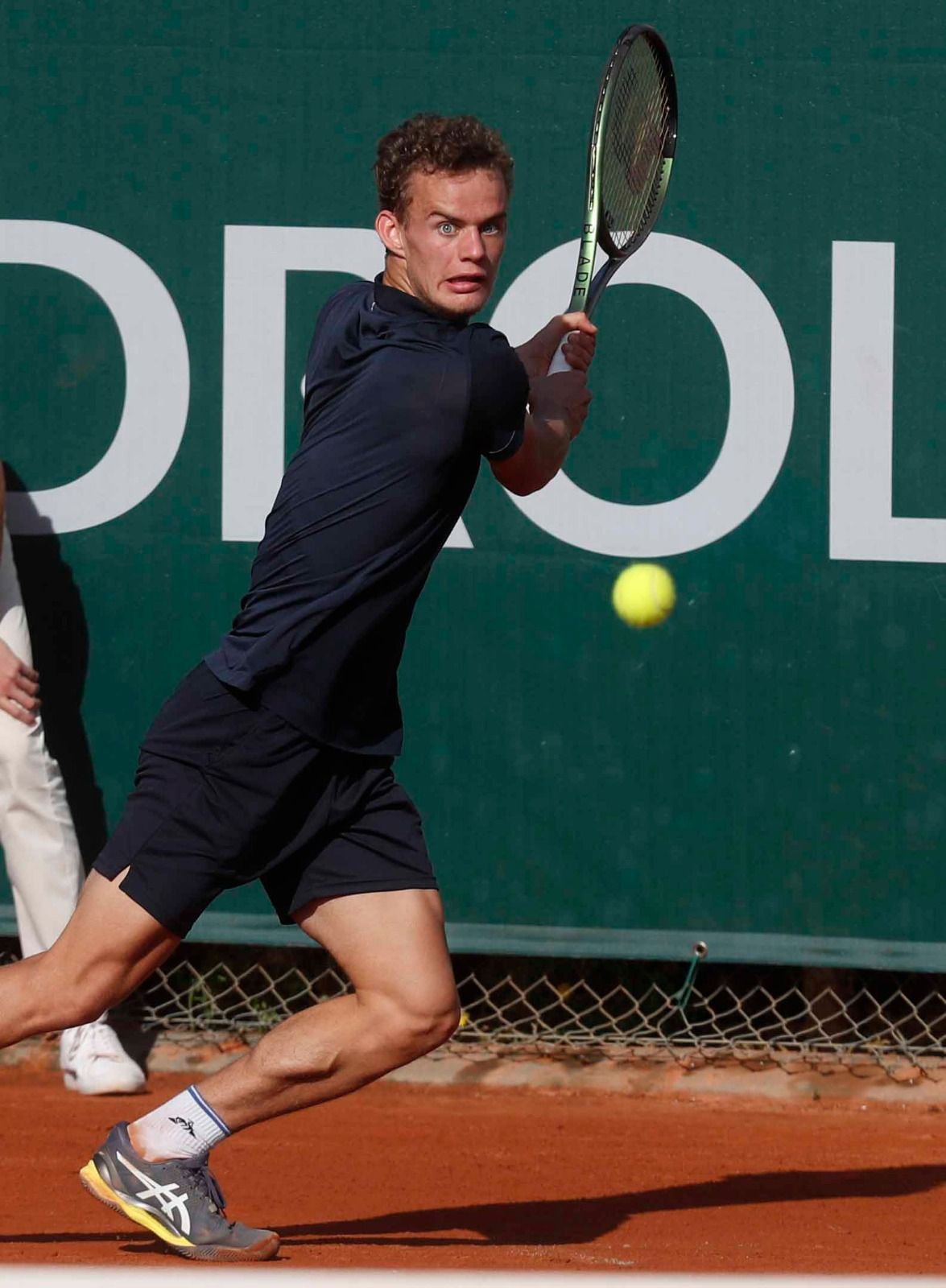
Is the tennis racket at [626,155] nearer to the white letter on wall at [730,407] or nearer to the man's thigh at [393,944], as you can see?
the white letter on wall at [730,407]

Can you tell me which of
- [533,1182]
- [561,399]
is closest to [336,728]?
[561,399]

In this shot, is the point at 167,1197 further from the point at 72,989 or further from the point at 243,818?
the point at 243,818

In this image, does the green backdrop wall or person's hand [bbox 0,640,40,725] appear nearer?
person's hand [bbox 0,640,40,725]

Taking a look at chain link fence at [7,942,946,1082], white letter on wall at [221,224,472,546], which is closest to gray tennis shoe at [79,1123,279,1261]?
chain link fence at [7,942,946,1082]

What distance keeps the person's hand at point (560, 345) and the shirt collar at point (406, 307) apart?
16cm

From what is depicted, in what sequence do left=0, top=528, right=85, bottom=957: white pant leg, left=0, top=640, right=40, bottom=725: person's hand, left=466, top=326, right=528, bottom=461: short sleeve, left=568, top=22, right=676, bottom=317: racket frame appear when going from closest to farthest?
1. left=466, top=326, right=528, bottom=461: short sleeve
2. left=568, top=22, right=676, bottom=317: racket frame
3. left=0, top=640, right=40, bottom=725: person's hand
4. left=0, top=528, right=85, bottom=957: white pant leg

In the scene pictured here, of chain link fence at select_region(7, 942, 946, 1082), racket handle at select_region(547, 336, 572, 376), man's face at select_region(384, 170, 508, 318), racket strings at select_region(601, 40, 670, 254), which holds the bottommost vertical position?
chain link fence at select_region(7, 942, 946, 1082)

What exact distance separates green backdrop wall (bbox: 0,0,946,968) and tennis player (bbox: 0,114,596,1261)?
1330 millimetres

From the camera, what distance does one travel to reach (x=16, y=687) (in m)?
3.69

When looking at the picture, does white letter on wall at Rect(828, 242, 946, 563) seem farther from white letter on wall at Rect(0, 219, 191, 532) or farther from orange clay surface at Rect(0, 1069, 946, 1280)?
white letter on wall at Rect(0, 219, 191, 532)

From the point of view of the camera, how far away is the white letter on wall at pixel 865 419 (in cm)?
388

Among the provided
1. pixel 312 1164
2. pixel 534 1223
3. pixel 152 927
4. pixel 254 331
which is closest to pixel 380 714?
pixel 152 927

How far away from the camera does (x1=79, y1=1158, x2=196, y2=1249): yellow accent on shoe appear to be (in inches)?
Result: 102

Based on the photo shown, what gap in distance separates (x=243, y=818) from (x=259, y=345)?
1697 mm
